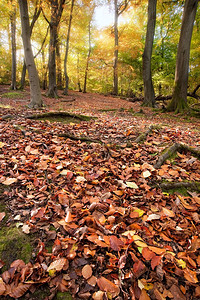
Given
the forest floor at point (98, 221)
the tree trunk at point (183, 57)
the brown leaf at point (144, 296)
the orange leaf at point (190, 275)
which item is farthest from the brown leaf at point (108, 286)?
the tree trunk at point (183, 57)

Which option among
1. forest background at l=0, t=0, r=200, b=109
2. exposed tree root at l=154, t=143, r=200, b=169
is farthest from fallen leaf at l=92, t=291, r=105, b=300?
forest background at l=0, t=0, r=200, b=109

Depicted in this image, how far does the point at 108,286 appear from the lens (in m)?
1.03

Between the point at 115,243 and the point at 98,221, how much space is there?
0.90ft

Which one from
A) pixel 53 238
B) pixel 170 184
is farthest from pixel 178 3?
pixel 53 238

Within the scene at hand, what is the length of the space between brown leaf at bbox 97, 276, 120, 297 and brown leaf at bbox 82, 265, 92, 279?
0.07 m

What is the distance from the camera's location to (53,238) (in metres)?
1.32

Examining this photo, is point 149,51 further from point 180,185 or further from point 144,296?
point 144,296

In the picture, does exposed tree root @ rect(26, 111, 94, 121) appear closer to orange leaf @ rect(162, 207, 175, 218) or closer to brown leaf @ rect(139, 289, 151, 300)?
orange leaf @ rect(162, 207, 175, 218)

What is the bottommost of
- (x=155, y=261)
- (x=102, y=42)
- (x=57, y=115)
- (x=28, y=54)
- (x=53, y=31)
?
(x=155, y=261)

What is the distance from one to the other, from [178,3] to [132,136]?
935 centimetres

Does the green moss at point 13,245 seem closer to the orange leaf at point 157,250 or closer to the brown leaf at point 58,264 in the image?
the brown leaf at point 58,264

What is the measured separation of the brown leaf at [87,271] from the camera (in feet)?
3.52

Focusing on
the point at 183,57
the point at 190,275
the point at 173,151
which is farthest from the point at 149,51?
the point at 190,275

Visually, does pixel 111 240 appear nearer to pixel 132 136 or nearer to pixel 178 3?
pixel 132 136
